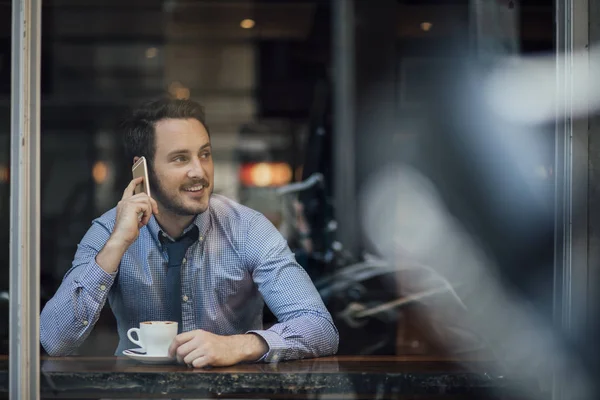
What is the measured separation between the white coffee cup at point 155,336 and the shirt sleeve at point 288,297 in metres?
0.25

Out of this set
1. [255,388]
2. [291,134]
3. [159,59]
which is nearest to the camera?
[255,388]

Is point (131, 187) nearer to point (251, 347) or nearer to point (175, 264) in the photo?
point (175, 264)

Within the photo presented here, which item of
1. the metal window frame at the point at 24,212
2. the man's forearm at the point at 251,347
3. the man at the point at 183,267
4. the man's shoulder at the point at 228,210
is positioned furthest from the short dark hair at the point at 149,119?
the man's forearm at the point at 251,347

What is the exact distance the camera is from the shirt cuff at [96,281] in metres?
2.18

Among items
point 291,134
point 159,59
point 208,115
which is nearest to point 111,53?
point 159,59

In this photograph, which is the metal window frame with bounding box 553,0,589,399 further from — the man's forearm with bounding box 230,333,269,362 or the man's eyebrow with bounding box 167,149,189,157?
the man's eyebrow with bounding box 167,149,189,157

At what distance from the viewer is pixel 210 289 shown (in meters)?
2.27

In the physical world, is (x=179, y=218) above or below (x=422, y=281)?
above

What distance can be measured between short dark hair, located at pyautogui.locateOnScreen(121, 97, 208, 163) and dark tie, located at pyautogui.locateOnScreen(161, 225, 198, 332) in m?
0.25

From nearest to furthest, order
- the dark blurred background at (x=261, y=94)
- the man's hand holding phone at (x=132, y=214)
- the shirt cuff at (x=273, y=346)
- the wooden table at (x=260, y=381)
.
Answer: the wooden table at (x=260, y=381) → the shirt cuff at (x=273, y=346) → the man's hand holding phone at (x=132, y=214) → the dark blurred background at (x=261, y=94)

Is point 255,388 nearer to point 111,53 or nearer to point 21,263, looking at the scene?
point 21,263

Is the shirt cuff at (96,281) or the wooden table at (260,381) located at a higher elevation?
the shirt cuff at (96,281)

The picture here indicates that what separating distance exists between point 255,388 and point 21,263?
71cm

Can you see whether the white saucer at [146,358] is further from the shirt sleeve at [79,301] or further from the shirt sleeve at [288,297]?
the shirt sleeve at [288,297]
